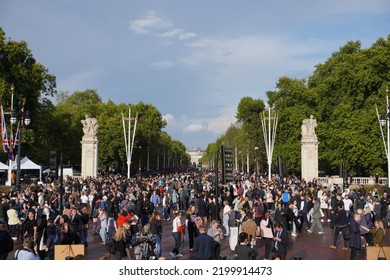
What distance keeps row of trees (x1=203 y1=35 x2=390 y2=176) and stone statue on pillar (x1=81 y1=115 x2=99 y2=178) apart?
18731mm

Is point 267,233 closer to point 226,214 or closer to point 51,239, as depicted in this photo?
point 226,214

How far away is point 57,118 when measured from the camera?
69.9 metres

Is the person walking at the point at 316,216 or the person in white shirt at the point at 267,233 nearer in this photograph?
the person in white shirt at the point at 267,233

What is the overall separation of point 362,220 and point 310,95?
159 feet

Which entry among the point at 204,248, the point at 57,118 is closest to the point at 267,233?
the point at 204,248

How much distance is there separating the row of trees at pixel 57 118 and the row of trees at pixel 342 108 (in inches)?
881

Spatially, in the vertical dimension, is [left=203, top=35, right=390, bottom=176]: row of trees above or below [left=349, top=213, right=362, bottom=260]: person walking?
above

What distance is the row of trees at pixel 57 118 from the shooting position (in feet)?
167

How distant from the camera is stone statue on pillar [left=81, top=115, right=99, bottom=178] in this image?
5103cm

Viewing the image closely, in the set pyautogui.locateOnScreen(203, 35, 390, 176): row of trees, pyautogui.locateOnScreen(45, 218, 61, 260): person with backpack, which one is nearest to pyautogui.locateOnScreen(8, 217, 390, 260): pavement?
pyautogui.locateOnScreen(45, 218, 61, 260): person with backpack

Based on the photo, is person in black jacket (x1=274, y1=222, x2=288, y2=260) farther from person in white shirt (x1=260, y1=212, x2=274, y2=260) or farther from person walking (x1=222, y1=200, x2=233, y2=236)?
person walking (x1=222, y1=200, x2=233, y2=236)

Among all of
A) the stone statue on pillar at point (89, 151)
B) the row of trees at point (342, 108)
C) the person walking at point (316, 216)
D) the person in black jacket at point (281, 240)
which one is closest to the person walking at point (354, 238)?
the person in black jacket at point (281, 240)

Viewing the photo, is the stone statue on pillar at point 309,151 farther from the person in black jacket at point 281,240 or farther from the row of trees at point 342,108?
the person in black jacket at point 281,240
